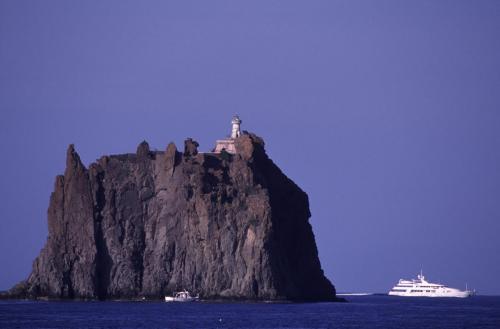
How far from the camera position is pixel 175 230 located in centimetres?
15812

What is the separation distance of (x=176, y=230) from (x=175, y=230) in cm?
17

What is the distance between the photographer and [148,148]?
16625 cm

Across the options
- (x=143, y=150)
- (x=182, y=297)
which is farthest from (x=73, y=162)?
(x=182, y=297)

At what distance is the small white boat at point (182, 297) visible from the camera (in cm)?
15231

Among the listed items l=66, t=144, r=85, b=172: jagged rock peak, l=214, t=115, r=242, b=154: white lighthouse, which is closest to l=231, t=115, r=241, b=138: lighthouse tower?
l=214, t=115, r=242, b=154: white lighthouse

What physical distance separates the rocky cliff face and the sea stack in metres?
0.11

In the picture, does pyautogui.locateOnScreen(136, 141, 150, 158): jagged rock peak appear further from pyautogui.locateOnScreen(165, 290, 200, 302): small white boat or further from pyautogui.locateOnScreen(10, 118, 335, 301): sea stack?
pyautogui.locateOnScreen(165, 290, 200, 302): small white boat

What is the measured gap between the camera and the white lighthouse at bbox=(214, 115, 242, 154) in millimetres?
175375

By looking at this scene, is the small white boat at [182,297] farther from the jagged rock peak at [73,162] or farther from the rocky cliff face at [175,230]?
the jagged rock peak at [73,162]

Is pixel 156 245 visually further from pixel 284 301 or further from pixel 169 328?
pixel 169 328

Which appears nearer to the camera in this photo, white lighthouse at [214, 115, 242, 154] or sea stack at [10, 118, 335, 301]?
sea stack at [10, 118, 335, 301]

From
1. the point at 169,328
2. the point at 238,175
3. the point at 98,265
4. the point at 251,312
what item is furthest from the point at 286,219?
the point at 169,328

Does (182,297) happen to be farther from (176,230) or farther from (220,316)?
(220,316)

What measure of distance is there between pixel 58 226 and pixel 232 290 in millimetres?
23171
